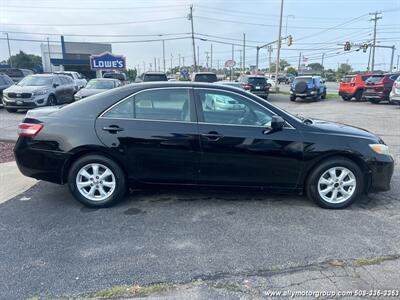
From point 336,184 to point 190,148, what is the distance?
1912 millimetres

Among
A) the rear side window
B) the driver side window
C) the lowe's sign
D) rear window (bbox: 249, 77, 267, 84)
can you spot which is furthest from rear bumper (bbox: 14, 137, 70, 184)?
the lowe's sign

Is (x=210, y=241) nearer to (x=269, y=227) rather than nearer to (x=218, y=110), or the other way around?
(x=269, y=227)

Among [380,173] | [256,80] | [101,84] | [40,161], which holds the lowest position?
[380,173]

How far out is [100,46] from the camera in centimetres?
5966

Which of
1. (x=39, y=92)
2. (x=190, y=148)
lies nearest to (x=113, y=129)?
(x=190, y=148)

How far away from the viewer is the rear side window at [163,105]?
402 centimetres

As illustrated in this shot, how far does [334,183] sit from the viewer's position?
404 cm

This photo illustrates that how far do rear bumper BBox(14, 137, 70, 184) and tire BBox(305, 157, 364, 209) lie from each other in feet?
10.3

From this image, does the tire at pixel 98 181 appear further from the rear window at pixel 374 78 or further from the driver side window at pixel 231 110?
the rear window at pixel 374 78

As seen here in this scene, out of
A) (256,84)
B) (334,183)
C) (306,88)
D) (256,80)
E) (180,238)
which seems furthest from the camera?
(256,80)

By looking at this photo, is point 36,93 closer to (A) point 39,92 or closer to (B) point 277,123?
(A) point 39,92

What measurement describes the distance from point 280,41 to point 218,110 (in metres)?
26.9

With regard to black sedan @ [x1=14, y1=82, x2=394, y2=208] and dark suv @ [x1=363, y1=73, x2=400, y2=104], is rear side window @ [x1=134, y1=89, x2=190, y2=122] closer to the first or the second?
black sedan @ [x1=14, y1=82, x2=394, y2=208]

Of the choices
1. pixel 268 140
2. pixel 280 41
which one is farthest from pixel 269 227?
pixel 280 41
